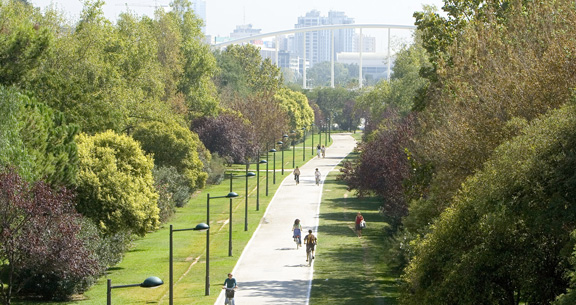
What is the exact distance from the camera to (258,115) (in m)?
97.2

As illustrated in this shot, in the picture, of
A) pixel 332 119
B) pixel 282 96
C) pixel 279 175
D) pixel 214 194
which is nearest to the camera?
pixel 214 194

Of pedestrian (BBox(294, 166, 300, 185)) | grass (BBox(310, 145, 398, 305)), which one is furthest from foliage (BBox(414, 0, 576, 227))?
pedestrian (BBox(294, 166, 300, 185))

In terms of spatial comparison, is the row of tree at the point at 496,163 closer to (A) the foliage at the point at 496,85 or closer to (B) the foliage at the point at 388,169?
(A) the foliage at the point at 496,85

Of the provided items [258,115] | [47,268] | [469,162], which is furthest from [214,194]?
[469,162]

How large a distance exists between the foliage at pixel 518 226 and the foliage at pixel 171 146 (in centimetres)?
4258

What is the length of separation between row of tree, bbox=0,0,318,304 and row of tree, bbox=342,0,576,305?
12174mm

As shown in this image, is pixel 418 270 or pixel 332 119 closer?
pixel 418 270

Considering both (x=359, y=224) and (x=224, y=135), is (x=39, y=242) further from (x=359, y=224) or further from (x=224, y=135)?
(x=224, y=135)

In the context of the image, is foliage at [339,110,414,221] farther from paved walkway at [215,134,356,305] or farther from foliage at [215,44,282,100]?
foliage at [215,44,282,100]

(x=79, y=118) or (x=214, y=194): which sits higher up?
(x=79, y=118)

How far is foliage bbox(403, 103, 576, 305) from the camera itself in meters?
19.8

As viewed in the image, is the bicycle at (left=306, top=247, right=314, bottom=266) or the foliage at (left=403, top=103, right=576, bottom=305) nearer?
the foliage at (left=403, top=103, right=576, bottom=305)

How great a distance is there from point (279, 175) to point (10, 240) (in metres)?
55.1

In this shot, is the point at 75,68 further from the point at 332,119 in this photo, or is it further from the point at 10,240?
the point at 332,119
